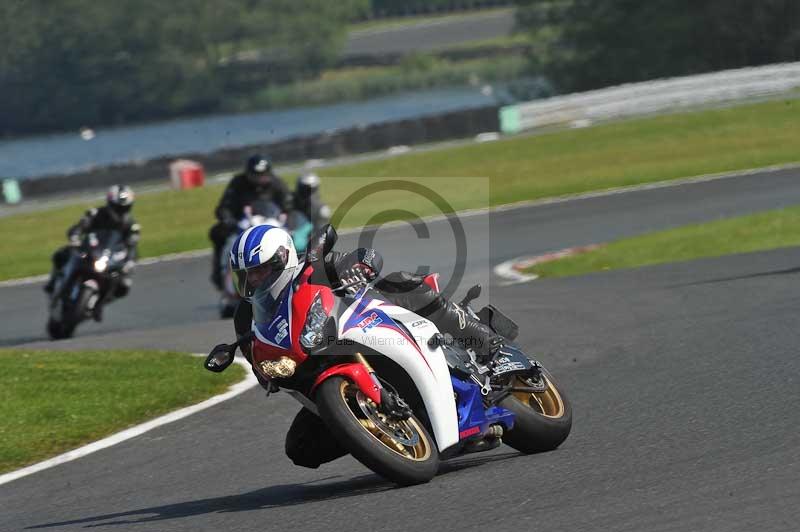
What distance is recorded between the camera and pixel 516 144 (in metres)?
32.2

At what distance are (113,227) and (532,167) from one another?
49.4 ft

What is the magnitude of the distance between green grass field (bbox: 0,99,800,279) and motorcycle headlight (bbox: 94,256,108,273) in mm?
6714

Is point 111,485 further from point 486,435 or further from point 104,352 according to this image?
point 104,352

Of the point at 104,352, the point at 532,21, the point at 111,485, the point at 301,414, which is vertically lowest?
the point at 532,21

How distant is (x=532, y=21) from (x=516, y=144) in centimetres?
2224

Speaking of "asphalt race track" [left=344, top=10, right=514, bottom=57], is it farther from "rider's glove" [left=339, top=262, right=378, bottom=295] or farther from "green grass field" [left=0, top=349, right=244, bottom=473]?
"rider's glove" [left=339, top=262, right=378, bottom=295]

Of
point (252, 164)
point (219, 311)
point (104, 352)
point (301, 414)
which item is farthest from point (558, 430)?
point (219, 311)

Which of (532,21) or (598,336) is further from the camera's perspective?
(532,21)

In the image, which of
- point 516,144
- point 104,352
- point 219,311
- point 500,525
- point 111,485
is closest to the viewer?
point 500,525

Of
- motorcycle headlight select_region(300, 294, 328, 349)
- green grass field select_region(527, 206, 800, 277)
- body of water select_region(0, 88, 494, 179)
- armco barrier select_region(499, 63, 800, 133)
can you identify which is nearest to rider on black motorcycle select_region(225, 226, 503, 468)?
motorcycle headlight select_region(300, 294, 328, 349)

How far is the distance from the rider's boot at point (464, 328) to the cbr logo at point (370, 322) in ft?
Answer: 1.49

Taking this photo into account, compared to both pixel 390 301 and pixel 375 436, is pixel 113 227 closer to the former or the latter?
pixel 390 301

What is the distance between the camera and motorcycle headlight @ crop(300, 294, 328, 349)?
5.77 m

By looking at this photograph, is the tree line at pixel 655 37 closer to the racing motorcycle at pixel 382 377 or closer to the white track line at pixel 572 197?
the white track line at pixel 572 197
